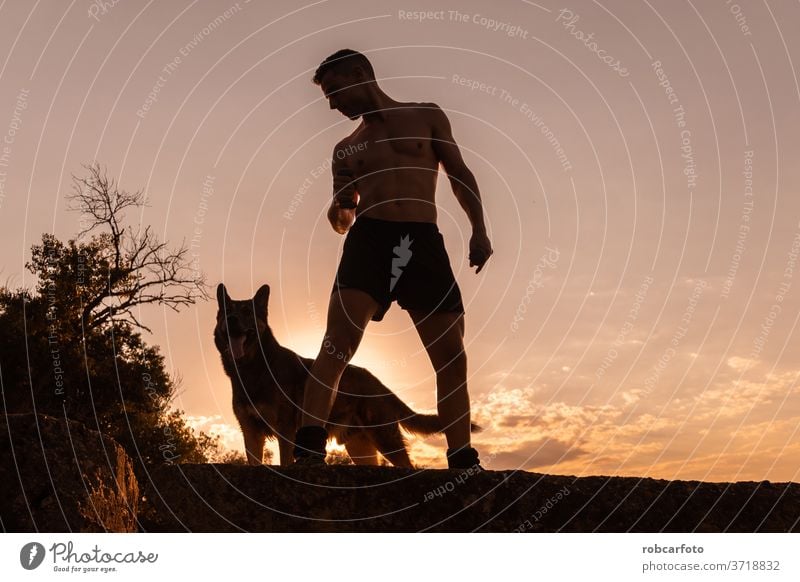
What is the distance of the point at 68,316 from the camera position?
2402 cm

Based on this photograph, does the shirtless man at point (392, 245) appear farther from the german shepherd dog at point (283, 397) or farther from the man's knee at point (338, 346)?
the german shepherd dog at point (283, 397)

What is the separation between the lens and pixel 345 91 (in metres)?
6.89

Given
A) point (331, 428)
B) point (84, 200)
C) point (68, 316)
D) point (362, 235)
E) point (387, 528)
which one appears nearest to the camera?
point (387, 528)

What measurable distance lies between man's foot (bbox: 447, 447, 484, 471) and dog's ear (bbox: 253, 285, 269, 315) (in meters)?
4.33

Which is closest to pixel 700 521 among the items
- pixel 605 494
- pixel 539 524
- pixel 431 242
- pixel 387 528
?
pixel 605 494

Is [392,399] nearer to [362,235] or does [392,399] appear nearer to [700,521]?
[362,235]

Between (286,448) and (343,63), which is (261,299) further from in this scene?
(343,63)

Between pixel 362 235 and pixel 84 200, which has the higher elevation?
pixel 84 200

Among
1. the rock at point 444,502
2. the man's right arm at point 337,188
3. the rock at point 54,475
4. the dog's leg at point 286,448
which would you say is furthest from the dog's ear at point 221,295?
the rock at point 444,502

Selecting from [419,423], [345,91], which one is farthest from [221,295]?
[345,91]

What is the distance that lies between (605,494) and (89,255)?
2204 cm
